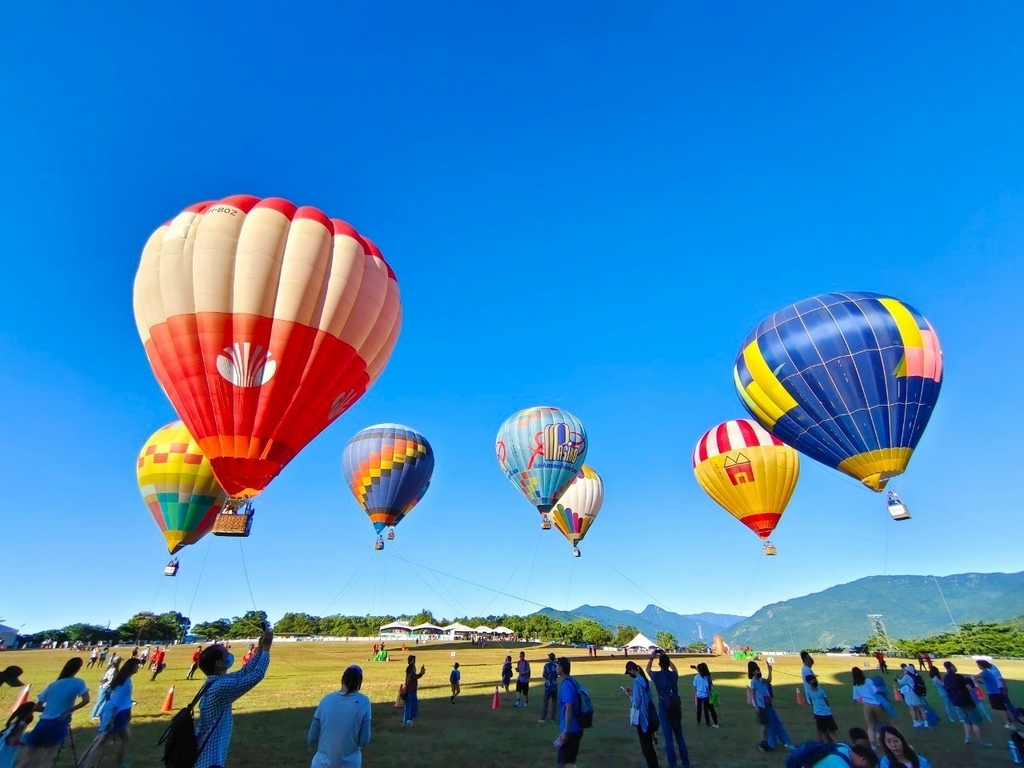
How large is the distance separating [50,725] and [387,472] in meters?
27.0

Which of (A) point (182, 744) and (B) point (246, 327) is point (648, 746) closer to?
(A) point (182, 744)

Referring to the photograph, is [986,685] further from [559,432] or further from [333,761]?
[559,432]

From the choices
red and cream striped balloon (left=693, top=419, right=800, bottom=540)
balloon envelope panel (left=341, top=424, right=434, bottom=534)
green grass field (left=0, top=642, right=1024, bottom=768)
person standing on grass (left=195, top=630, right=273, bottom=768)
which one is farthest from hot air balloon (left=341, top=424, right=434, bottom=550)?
person standing on grass (left=195, top=630, right=273, bottom=768)

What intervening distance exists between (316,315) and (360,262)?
2490mm

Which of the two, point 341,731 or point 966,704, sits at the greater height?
point 966,704

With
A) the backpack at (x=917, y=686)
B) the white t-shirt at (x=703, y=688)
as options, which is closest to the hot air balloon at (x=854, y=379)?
the backpack at (x=917, y=686)

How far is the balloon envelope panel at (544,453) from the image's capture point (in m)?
34.6

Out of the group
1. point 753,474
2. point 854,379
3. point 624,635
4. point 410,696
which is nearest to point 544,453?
point 753,474

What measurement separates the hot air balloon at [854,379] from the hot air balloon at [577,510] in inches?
829

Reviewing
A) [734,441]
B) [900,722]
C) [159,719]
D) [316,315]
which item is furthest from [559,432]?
[159,719]

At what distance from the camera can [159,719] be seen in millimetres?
11961

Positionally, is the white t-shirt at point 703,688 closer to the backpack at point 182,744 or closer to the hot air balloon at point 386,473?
the backpack at point 182,744

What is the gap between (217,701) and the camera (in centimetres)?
453

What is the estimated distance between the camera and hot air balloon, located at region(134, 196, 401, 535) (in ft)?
50.1
